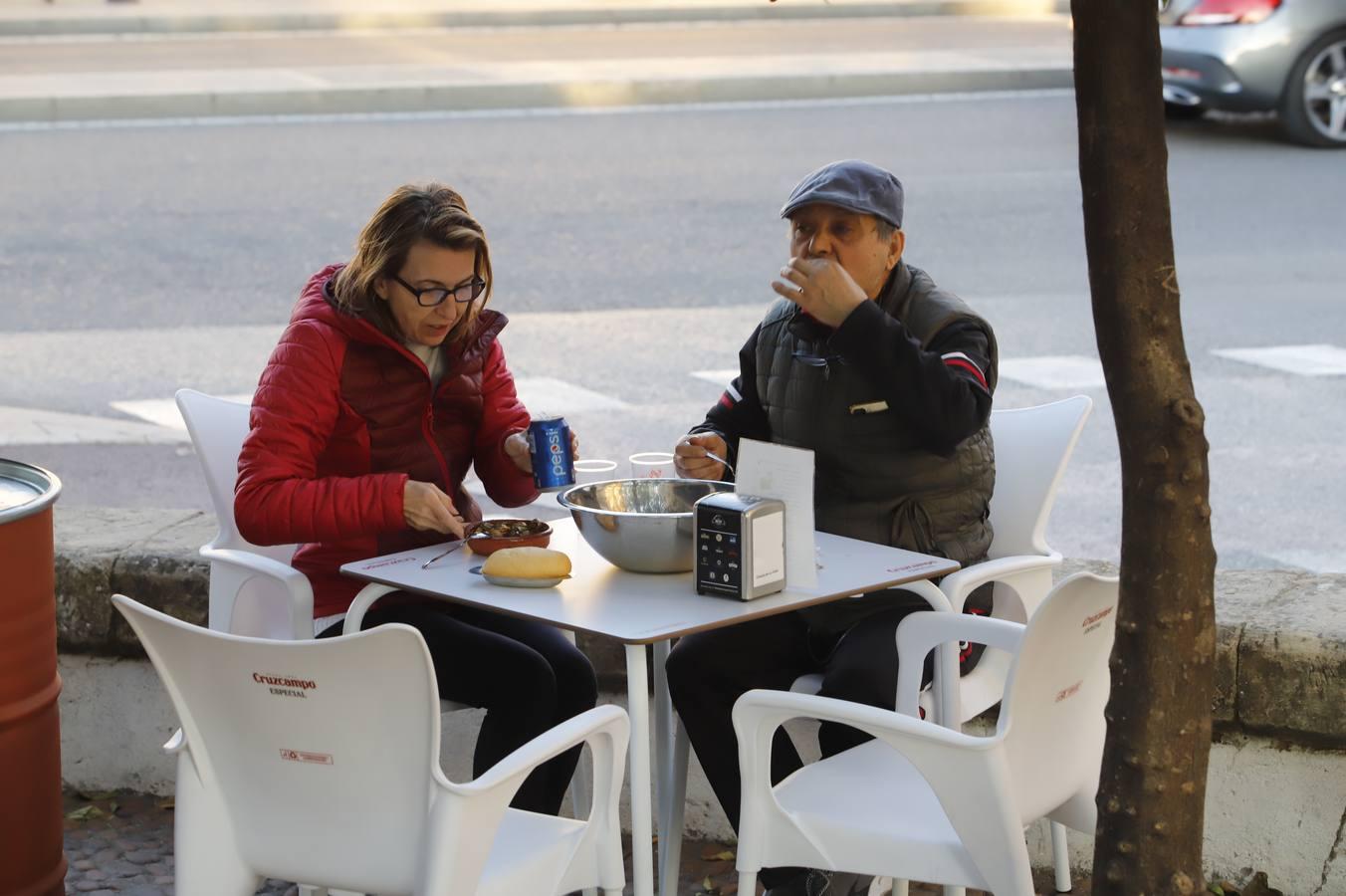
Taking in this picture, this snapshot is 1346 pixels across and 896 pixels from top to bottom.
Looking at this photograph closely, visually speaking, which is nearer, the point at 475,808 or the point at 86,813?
the point at 475,808

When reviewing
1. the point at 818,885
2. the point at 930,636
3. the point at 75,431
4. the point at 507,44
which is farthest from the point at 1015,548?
the point at 507,44

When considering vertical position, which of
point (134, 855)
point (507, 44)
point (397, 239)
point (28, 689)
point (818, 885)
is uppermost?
point (507, 44)

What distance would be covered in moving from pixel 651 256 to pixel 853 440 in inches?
246

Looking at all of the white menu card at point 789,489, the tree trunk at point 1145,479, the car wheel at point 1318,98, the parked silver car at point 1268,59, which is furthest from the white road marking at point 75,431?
the car wheel at point 1318,98

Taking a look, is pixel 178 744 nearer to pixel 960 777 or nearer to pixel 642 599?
pixel 642 599

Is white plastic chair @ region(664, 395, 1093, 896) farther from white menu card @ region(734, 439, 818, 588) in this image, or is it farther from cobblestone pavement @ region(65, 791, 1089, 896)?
white menu card @ region(734, 439, 818, 588)

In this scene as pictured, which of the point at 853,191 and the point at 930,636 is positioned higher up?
the point at 853,191

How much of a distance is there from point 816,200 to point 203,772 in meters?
1.78

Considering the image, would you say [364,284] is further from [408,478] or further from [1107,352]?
[1107,352]

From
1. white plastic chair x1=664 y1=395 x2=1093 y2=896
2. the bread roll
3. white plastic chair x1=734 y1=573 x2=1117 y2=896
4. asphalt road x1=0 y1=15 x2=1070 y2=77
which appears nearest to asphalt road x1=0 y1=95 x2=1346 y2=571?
Answer: white plastic chair x1=664 y1=395 x2=1093 y2=896

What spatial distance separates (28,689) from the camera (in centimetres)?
322

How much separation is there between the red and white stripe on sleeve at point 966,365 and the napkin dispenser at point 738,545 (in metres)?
0.65

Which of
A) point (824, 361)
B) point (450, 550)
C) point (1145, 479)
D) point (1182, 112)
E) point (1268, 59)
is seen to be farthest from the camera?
point (1182, 112)

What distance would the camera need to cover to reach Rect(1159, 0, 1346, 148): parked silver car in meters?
11.9
